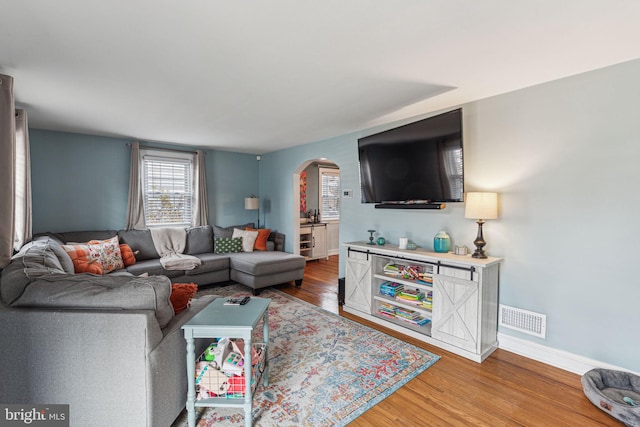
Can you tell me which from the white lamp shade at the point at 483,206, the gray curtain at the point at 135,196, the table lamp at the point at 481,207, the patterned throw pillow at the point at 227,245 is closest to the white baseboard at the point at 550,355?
the table lamp at the point at 481,207

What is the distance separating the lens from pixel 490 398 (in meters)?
2.07

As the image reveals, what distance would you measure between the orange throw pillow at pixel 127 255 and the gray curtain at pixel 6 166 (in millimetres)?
2012

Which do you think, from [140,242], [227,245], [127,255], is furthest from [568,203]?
[140,242]

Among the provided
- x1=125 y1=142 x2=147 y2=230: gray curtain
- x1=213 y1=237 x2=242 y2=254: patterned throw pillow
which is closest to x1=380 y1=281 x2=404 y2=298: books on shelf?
x1=213 y1=237 x2=242 y2=254: patterned throw pillow

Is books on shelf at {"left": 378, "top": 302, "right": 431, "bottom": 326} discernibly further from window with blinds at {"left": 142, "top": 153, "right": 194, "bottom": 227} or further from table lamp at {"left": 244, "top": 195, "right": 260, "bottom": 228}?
window with blinds at {"left": 142, "top": 153, "right": 194, "bottom": 227}

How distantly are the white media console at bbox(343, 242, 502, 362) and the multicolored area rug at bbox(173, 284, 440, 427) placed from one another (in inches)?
10.0

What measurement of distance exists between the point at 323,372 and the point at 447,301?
1292 mm

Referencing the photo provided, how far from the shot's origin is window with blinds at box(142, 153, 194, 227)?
4.95 metres

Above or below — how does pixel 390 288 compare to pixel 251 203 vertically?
below

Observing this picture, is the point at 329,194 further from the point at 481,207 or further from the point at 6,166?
the point at 6,166

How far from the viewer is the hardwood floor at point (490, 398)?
1859mm

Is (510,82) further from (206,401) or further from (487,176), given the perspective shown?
(206,401)

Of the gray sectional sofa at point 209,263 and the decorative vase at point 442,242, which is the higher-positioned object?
the decorative vase at point 442,242

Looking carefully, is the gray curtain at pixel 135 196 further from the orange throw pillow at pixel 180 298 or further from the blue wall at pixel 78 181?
the orange throw pillow at pixel 180 298
